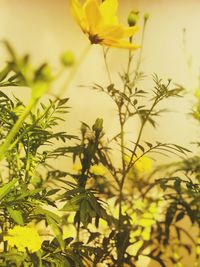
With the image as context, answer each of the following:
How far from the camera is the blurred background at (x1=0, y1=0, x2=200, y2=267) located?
143 centimetres

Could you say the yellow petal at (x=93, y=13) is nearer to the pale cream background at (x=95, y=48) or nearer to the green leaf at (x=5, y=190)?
the green leaf at (x=5, y=190)

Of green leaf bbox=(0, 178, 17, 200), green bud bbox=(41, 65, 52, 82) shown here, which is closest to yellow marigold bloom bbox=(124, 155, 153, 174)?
green leaf bbox=(0, 178, 17, 200)

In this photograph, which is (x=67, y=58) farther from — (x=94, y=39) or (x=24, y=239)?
(x=24, y=239)

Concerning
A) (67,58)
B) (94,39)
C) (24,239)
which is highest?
(94,39)

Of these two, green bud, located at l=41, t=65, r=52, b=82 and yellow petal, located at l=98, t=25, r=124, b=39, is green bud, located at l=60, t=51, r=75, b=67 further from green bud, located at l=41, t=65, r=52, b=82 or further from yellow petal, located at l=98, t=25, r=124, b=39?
yellow petal, located at l=98, t=25, r=124, b=39

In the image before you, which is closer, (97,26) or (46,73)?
(46,73)

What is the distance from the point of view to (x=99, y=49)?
155 centimetres

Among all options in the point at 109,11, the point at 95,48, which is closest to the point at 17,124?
the point at 109,11

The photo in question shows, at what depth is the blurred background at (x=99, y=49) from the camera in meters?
1.43

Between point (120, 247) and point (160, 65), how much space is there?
762 mm

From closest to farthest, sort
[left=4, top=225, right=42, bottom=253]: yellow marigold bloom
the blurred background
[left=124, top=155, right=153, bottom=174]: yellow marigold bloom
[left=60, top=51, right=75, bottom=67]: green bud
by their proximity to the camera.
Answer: [left=60, top=51, right=75, bottom=67]: green bud < [left=4, top=225, right=42, bottom=253]: yellow marigold bloom < [left=124, top=155, right=153, bottom=174]: yellow marigold bloom < the blurred background

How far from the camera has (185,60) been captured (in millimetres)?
1462

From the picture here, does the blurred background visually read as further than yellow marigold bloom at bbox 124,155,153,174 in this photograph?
Yes

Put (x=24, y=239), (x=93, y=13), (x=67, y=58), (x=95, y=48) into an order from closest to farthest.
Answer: (x=67, y=58), (x=93, y=13), (x=24, y=239), (x=95, y=48)
